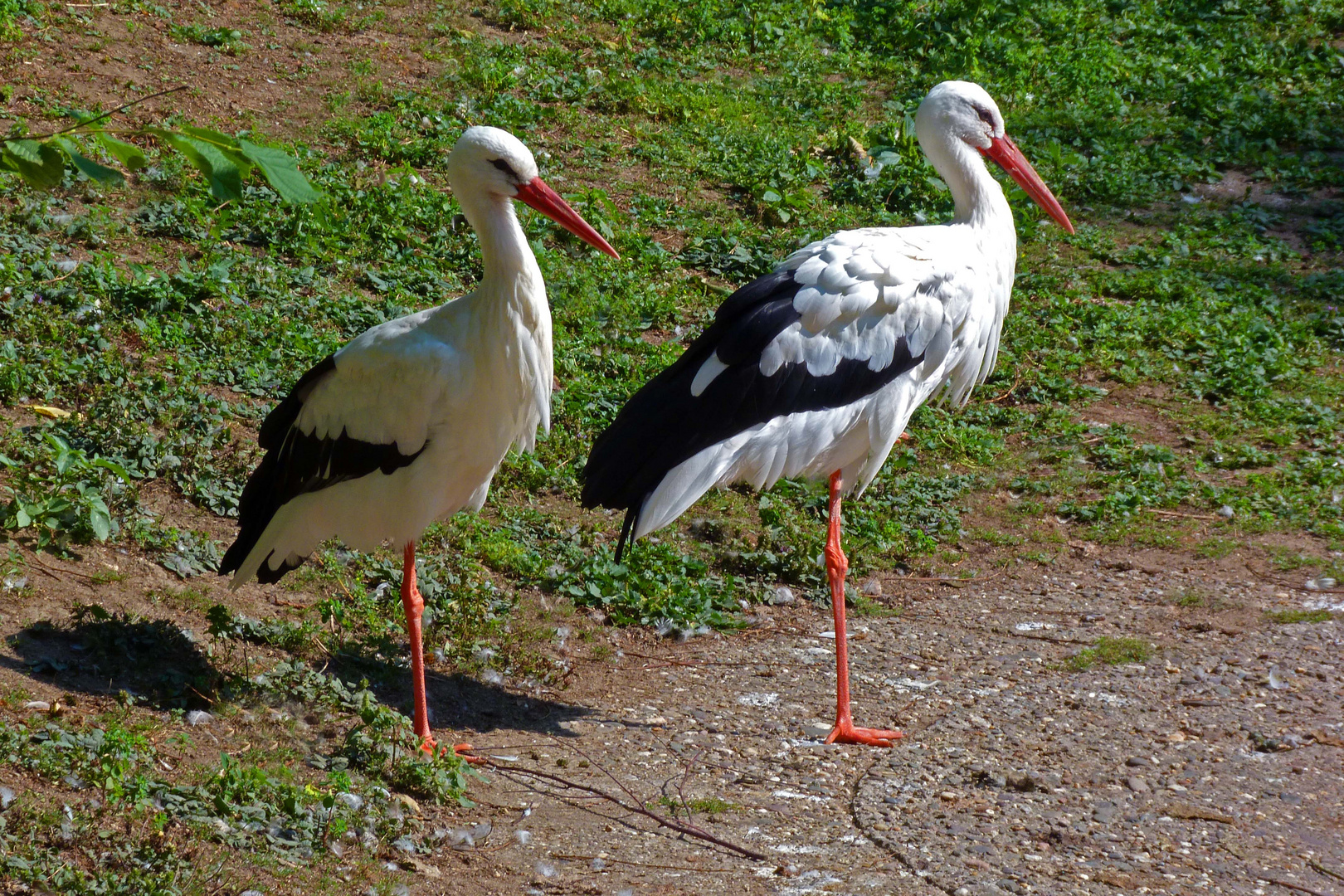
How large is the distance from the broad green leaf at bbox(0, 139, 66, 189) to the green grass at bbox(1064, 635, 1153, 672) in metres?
3.82

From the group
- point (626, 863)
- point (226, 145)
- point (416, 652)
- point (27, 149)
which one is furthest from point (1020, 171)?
point (27, 149)

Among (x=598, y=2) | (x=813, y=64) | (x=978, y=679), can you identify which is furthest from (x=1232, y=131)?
(x=978, y=679)

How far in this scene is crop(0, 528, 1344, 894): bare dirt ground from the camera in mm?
3441

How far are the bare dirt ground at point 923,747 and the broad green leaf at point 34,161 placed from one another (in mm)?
1718

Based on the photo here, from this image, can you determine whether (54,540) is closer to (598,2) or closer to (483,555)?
(483,555)

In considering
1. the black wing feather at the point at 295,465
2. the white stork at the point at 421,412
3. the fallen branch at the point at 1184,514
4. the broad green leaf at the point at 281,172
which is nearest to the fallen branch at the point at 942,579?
the fallen branch at the point at 1184,514

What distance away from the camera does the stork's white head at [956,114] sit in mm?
5363

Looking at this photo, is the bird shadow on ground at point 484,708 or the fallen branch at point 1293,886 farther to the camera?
the bird shadow on ground at point 484,708

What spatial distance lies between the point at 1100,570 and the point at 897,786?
214cm

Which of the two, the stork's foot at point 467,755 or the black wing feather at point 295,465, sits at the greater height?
the black wing feather at point 295,465

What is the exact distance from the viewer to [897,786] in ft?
12.9

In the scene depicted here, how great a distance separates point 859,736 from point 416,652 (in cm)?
143

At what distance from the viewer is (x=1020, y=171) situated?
560cm

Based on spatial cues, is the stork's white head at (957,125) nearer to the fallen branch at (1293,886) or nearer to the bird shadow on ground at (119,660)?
the fallen branch at (1293,886)
